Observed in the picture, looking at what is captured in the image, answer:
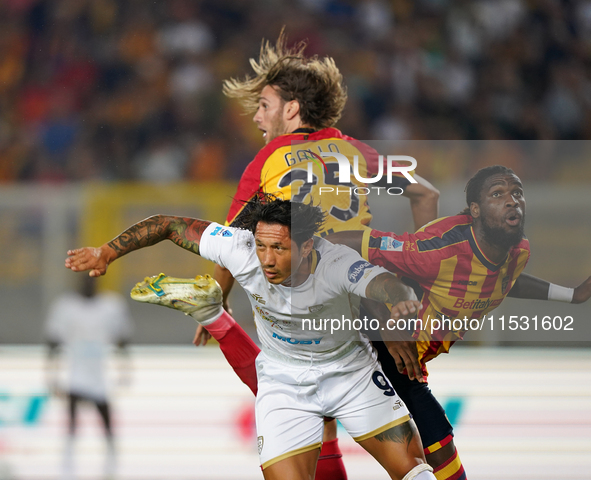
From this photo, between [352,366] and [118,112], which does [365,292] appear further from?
[118,112]

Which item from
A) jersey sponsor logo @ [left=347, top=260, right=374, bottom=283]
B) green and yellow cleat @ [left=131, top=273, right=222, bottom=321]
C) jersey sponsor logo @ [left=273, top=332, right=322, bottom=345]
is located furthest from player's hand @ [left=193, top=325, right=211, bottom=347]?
jersey sponsor logo @ [left=347, top=260, right=374, bottom=283]

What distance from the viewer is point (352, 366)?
3.19 m

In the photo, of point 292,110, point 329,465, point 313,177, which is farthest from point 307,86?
point 329,465

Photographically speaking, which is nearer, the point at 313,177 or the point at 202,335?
the point at 313,177

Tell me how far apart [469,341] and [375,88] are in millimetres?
3499

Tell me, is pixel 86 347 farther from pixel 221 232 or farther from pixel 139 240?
pixel 221 232

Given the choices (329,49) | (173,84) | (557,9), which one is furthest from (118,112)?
(557,9)

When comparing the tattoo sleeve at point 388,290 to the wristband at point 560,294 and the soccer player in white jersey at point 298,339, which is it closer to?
the soccer player in white jersey at point 298,339

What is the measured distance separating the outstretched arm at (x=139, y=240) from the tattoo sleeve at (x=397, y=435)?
109 centimetres

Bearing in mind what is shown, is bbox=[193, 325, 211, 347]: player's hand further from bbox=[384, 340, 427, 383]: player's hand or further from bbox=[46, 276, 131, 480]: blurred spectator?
bbox=[46, 276, 131, 480]: blurred spectator

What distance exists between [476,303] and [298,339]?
2.58ft

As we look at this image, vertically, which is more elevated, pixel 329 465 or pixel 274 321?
pixel 274 321

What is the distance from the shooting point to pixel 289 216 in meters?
2.91

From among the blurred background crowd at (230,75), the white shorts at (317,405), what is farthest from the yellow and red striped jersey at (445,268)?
the blurred background crowd at (230,75)
